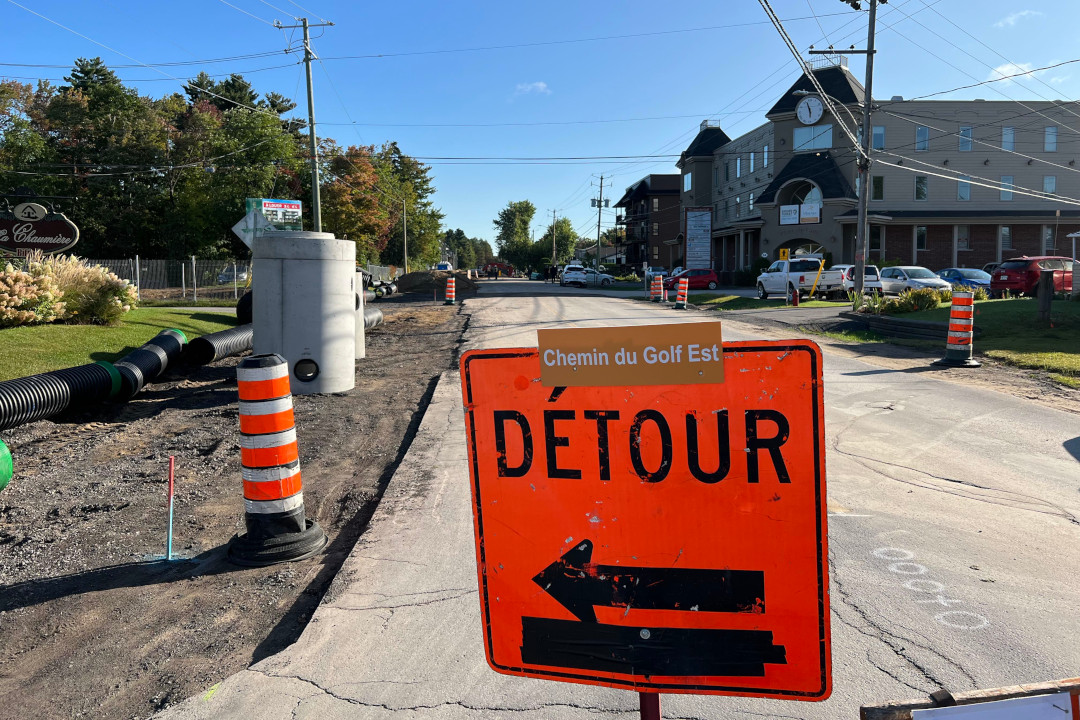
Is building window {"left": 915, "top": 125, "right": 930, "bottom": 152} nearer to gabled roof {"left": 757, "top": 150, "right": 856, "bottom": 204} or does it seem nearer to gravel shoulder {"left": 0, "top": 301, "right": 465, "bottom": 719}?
gabled roof {"left": 757, "top": 150, "right": 856, "bottom": 204}

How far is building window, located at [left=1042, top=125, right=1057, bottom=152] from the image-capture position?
4259 centimetres

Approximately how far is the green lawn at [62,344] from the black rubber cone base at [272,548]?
7876 millimetres

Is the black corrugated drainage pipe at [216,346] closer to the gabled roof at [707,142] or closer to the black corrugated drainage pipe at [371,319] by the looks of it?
the black corrugated drainage pipe at [371,319]

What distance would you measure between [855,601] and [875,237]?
137 ft

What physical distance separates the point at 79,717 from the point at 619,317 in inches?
778

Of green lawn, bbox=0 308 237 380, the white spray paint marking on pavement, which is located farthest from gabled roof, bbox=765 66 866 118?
the white spray paint marking on pavement

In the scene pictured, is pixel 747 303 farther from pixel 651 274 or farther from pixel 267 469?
pixel 267 469

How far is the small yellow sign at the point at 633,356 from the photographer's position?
2.09 meters

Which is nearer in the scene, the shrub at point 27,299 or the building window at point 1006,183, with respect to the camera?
the shrub at point 27,299

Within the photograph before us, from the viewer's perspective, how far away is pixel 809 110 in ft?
103

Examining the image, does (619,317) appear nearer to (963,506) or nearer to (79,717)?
(963,506)

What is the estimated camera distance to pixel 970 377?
11430 millimetres

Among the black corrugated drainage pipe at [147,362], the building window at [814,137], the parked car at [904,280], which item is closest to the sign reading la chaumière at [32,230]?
the black corrugated drainage pipe at [147,362]

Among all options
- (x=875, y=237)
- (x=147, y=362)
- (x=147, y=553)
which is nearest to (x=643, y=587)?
(x=147, y=553)
